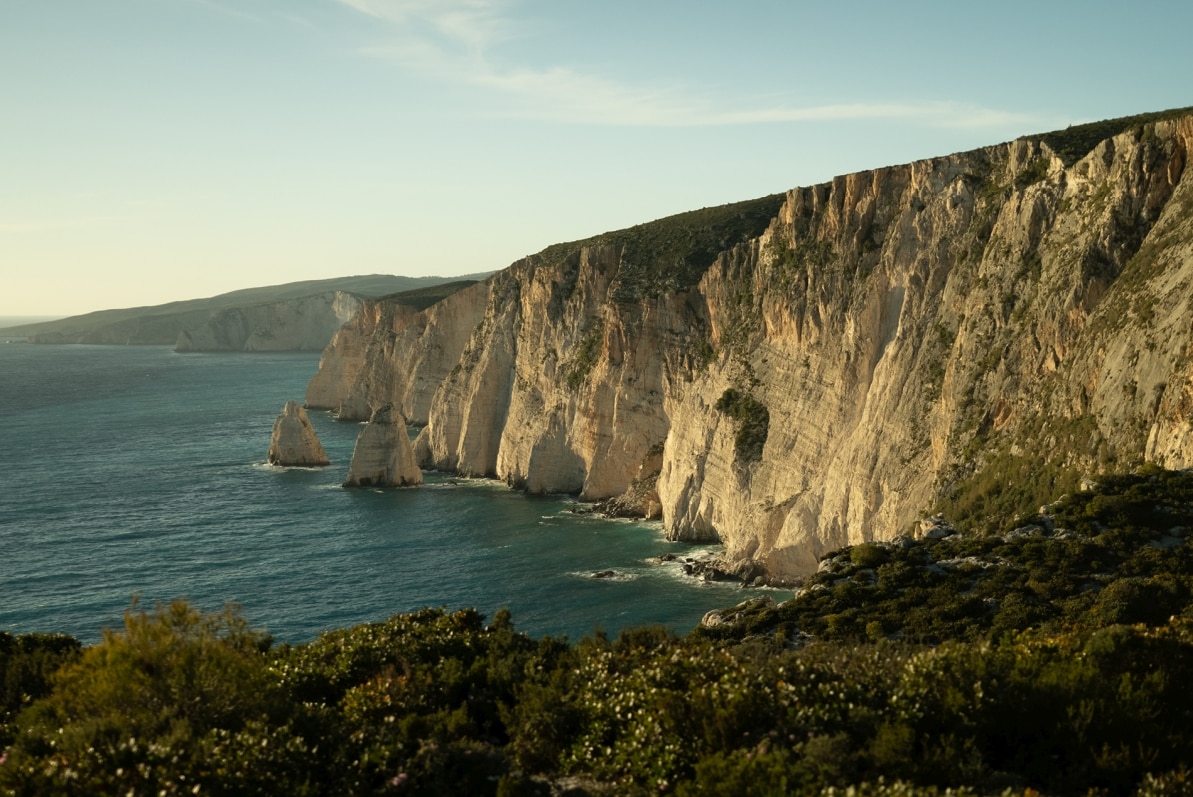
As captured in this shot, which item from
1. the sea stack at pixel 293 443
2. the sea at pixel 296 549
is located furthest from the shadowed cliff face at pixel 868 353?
the sea stack at pixel 293 443

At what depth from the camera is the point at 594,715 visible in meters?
20.2

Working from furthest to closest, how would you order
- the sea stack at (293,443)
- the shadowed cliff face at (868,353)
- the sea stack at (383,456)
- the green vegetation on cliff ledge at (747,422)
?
the sea stack at (293,443), the sea stack at (383,456), the green vegetation on cliff ledge at (747,422), the shadowed cliff face at (868,353)

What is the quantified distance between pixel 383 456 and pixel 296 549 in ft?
79.4

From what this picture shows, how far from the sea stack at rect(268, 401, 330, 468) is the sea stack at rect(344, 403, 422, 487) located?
1184cm

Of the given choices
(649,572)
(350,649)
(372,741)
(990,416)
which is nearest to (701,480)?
(649,572)

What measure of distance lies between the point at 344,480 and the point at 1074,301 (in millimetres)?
65777

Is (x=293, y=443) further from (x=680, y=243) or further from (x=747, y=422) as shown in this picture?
(x=747, y=422)

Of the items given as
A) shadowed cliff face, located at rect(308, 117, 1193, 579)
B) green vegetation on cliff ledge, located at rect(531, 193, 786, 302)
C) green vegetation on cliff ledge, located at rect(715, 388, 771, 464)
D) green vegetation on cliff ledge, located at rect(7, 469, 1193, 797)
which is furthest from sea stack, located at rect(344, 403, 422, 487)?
green vegetation on cliff ledge, located at rect(7, 469, 1193, 797)

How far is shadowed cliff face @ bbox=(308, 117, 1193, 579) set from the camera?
44.8m

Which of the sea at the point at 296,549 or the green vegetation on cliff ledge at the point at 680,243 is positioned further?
the green vegetation on cliff ledge at the point at 680,243

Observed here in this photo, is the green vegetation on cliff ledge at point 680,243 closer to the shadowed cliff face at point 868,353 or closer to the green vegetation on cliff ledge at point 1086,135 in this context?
the shadowed cliff face at point 868,353

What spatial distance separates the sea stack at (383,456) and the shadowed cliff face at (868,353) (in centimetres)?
802

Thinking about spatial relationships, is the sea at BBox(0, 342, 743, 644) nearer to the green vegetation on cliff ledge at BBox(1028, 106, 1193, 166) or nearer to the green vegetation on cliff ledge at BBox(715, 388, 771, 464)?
the green vegetation on cliff ledge at BBox(715, 388, 771, 464)

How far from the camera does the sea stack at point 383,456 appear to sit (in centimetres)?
9544
